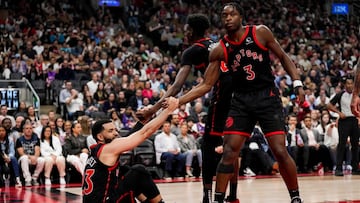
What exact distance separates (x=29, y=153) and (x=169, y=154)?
2.62 m

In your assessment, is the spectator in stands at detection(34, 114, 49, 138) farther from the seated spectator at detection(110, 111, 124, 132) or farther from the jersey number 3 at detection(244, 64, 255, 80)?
the jersey number 3 at detection(244, 64, 255, 80)

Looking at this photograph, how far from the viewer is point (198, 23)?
6.67 metres

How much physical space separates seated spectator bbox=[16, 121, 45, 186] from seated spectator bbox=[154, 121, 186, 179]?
2301 mm

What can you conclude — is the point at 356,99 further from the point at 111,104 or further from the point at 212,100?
the point at 111,104

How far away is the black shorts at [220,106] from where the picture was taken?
6539mm

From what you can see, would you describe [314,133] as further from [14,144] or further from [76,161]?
[14,144]

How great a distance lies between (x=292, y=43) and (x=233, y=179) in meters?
16.6

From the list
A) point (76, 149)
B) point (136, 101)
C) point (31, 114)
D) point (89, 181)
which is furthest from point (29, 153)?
point (89, 181)

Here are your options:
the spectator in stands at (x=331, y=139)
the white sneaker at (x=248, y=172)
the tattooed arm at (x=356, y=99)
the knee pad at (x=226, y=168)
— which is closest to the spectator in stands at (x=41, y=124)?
the white sneaker at (x=248, y=172)

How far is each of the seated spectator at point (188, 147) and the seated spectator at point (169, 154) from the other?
99mm

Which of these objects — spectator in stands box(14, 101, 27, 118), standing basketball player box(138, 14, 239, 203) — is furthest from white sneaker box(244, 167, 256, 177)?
standing basketball player box(138, 14, 239, 203)

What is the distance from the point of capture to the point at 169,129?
12867 mm

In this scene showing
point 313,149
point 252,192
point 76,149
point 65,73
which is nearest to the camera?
point 252,192

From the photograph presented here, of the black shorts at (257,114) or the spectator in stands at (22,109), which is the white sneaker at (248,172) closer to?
the spectator in stands at (22,109)
